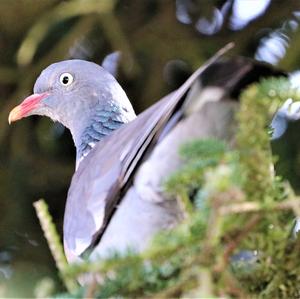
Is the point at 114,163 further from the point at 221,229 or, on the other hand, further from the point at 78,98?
the point at 78,98

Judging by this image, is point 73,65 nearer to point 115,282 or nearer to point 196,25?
point 196,25

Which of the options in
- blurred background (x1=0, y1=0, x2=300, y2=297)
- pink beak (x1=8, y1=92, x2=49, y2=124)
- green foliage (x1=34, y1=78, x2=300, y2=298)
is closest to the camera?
green foliage (x1=34, y1=78, x2=300, y2=298)

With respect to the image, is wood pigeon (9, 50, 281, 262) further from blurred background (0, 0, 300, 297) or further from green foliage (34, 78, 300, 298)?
blurred background (0, 0, 300, 297)

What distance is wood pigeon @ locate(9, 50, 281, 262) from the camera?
116 cm

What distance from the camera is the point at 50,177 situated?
232 cm

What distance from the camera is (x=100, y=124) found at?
1894mm

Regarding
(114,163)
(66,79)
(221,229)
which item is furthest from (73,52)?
(221,229)

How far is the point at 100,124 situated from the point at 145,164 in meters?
0.61

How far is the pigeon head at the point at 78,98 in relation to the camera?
1.91 metres

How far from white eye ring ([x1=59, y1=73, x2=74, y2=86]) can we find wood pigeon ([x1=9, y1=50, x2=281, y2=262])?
0.25m

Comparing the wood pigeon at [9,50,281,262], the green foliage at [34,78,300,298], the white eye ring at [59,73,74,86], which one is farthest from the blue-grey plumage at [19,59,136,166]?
the green foliage at [34,78,300,298]

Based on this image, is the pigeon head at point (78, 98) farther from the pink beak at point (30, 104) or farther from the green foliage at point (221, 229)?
the green foliage at point (221, 229)

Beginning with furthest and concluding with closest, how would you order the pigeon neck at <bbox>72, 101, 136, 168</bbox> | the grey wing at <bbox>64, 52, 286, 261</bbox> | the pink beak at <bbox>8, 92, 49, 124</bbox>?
the pink beak at <bbox>8, 92, 49, 124</bbox> → the pigeon neck at <bbox>72, 101, 136, 168</bbox> → the grey wing at <bbox>64, 52, 286, 261</bbox>

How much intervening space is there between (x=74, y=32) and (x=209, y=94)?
1.14 metres
